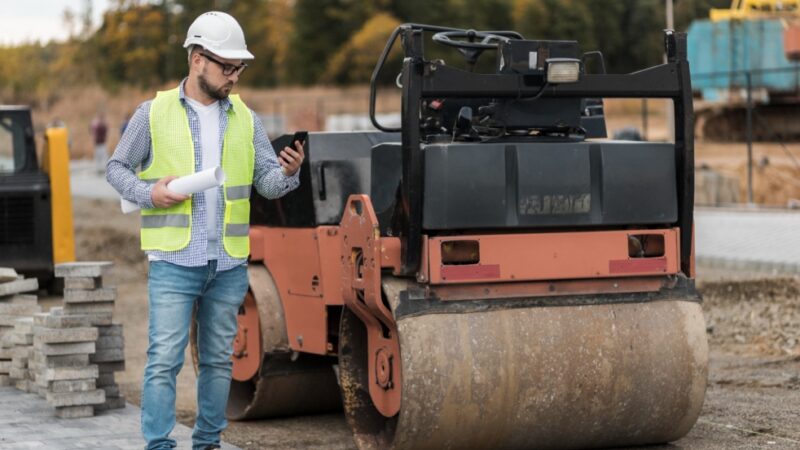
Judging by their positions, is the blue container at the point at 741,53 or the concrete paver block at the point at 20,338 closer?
the concrete paver block at the point at 20,338

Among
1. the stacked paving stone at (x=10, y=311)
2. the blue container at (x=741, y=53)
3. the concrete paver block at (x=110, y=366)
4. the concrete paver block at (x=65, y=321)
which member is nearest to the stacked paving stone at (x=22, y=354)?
the stacked paving stone at (x=10, y=311)

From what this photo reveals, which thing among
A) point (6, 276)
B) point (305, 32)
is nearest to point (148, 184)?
point (6, 276)

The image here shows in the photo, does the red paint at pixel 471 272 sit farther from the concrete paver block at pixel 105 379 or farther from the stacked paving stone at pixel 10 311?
the stacked paving stone at pixel 10 311

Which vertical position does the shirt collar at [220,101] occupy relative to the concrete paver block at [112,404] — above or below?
above

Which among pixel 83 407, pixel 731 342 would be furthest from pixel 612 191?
pixel 731 342

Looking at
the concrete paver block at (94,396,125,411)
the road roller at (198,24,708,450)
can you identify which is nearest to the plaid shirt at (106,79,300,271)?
the road roller at (198,24,708,450)

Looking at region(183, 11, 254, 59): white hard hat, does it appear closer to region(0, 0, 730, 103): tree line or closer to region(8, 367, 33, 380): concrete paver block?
region(8, 367, 33, 380): concrete paver block

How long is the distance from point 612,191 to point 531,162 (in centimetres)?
43

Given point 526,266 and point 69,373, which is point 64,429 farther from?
point 526,266

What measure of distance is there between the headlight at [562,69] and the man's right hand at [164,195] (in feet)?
5.61

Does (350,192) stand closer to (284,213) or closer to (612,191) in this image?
(284,213)

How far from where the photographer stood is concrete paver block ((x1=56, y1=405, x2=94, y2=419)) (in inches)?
313

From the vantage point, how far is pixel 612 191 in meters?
6.72

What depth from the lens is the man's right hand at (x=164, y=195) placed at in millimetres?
5938
